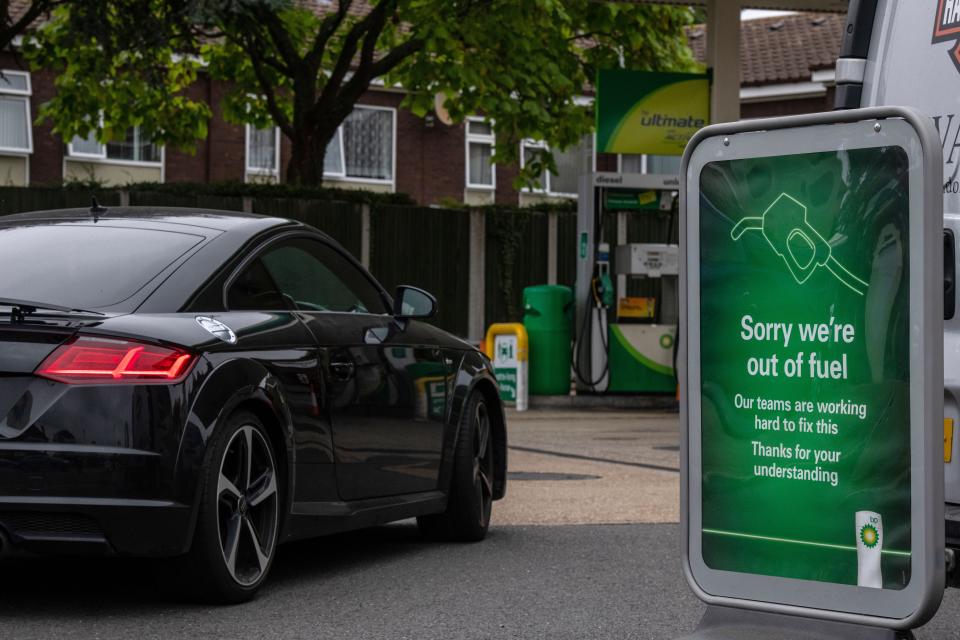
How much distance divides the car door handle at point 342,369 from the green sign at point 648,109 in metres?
Answer: 11.8

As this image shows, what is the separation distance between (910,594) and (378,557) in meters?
3.50

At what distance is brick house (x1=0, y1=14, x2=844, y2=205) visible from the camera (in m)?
33.4

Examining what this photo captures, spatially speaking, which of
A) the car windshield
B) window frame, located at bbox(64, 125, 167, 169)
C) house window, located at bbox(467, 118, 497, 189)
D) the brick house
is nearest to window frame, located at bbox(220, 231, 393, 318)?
the car windshield

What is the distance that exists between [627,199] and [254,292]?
12648mm

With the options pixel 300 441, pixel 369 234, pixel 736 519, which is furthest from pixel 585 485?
pixel 369 234

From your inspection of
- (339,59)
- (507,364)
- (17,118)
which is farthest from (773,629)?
(17,118)

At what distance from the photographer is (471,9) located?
21078mm

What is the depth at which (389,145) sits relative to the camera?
1518 inches

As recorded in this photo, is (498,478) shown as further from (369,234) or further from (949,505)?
(369,234)

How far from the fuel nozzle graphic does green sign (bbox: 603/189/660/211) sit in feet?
46.6

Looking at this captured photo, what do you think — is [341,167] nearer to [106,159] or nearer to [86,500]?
[106,159]

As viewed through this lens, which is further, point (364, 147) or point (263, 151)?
point (364, 147)

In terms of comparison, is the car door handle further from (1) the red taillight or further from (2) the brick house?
(2) the brick house

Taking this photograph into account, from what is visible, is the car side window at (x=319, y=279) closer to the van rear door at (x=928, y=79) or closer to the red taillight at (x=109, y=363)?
the red taillight at (x=109, y=363)
